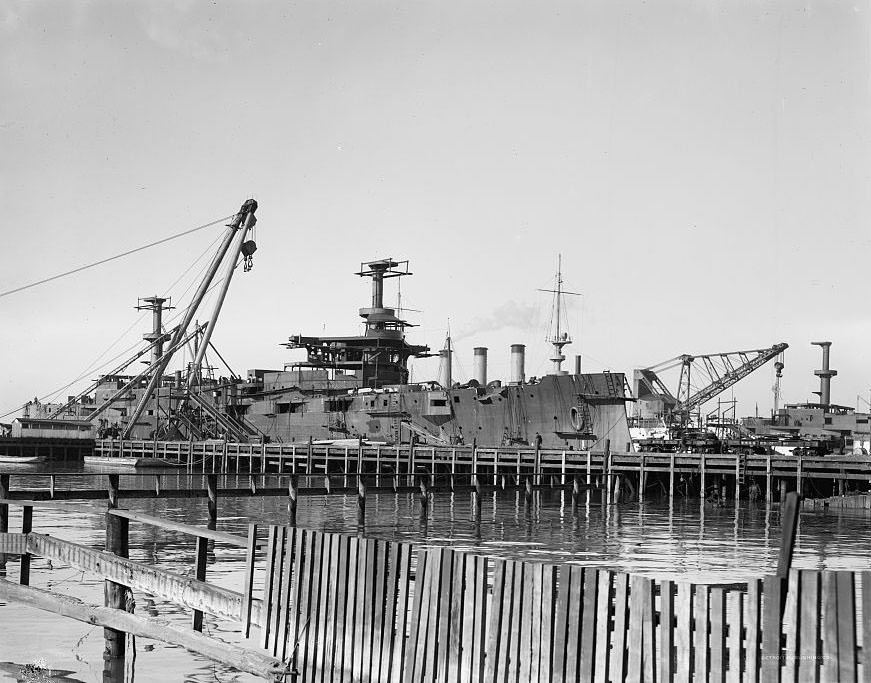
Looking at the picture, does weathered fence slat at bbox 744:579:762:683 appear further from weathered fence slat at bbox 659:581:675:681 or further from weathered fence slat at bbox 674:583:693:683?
weathered fence slat at bbox 659:581:675:681

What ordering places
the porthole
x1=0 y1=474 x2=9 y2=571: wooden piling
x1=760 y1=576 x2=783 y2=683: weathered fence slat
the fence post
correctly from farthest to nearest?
the porthole, x1=0 y1=474 x2=9 y2=571: wooden piling, the fence post, x1=760 y1=576 x2=783 y2=683: weathered fence slat

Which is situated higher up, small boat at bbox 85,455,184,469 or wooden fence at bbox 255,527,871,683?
wooden fence at bbox 255,527,871,683

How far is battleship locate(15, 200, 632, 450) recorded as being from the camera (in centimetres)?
6038

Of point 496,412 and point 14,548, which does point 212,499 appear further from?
point 496,412

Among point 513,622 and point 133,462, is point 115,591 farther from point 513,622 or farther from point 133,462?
point 133,462

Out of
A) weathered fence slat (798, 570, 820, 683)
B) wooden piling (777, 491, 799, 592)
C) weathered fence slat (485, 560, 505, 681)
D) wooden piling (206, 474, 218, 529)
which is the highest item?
wooden piling (777, 491, 799, 592)

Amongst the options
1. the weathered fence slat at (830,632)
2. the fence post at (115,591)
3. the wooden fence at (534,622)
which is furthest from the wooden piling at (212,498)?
the weathered fence slat at (830,632)

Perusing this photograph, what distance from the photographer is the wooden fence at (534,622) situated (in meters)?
5.52

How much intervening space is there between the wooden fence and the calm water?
3.58m

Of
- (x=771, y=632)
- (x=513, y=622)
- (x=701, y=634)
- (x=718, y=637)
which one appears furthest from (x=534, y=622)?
(x=771, y=632)

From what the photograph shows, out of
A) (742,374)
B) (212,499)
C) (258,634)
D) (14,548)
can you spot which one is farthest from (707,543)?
(742,374)

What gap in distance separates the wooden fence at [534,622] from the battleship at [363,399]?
42132mm

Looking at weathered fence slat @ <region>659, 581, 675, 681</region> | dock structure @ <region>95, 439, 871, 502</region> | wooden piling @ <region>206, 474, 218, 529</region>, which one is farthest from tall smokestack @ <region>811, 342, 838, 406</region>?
weathered fence slat @ <region>659, 581, 675, 681</region>

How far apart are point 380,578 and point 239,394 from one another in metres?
76.7
